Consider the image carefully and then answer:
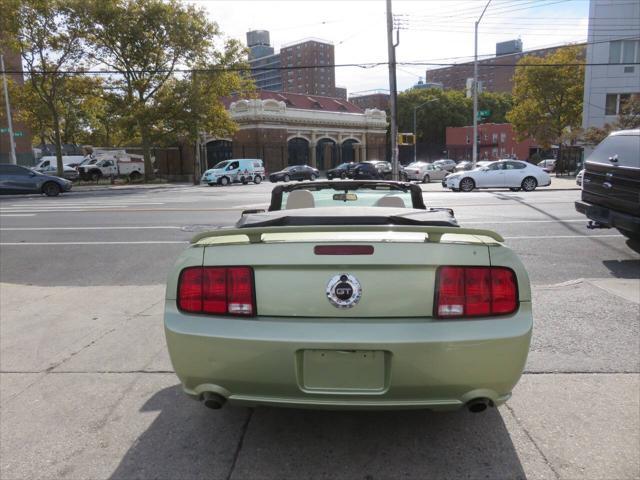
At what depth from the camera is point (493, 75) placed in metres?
142

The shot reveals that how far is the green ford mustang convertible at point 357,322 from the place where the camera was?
246 cm

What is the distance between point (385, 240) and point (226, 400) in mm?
1166

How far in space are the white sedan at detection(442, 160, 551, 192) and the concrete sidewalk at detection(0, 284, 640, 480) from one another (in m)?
21.3

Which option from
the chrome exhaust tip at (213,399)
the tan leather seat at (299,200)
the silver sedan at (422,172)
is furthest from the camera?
the silver sedan at (422,172)

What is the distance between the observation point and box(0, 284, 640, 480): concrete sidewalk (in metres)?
2.79

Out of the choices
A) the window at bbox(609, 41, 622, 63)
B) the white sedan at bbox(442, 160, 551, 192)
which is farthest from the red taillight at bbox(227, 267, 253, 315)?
the window at bbox(609, 41, 622, 63)

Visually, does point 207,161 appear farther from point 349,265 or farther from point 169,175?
point 349,265

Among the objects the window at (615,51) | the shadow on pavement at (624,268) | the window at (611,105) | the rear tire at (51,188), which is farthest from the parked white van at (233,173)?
the shadow on pavement at (624,268)

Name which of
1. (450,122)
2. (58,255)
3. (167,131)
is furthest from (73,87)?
(450,122)

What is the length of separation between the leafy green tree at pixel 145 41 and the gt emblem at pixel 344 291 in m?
39.7

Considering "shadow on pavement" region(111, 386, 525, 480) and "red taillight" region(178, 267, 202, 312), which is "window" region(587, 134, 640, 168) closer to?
"shadow on pavement" region(111, 386, 525, 480)

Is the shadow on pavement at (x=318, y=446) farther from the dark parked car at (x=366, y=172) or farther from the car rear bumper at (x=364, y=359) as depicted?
the dark parked car at (x=366, y=172)

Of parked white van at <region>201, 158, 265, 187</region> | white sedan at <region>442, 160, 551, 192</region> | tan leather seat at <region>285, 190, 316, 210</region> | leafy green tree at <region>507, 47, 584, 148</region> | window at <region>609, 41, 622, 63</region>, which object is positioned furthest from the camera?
leafy green tree at <region>507, 47, 584, 148</region>

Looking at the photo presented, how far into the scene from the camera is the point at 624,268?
771cm
